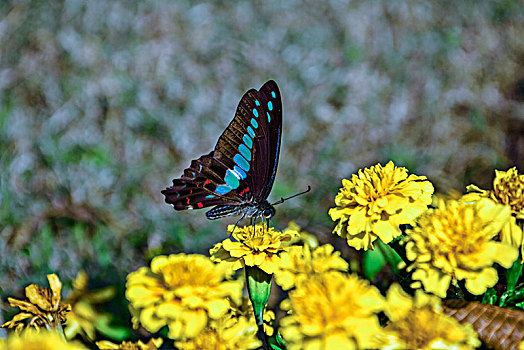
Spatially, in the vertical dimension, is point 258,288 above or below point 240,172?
below

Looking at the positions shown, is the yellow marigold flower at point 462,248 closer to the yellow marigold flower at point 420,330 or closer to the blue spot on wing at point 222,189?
the yellow marigold flower at point 420,330

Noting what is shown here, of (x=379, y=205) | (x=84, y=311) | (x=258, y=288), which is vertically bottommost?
(x=84, y=311)

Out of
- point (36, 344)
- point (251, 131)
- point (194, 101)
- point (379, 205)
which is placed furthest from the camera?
point (194, 101)

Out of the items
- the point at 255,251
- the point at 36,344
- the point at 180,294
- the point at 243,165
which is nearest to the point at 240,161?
the point at 243,165

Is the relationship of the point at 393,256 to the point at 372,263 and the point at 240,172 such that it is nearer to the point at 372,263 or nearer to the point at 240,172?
the point at 372,263

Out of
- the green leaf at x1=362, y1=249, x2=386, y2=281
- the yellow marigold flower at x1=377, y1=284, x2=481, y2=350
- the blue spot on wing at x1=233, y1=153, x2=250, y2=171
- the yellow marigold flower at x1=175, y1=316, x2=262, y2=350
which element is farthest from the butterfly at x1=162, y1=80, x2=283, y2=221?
the yellow marigold flower at x1=377, y1=284, x2=481, y2=350

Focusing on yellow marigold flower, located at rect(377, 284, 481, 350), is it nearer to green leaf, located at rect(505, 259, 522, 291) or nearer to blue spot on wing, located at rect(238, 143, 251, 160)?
green leaf, located at rect(505, 259, 522, 291)
